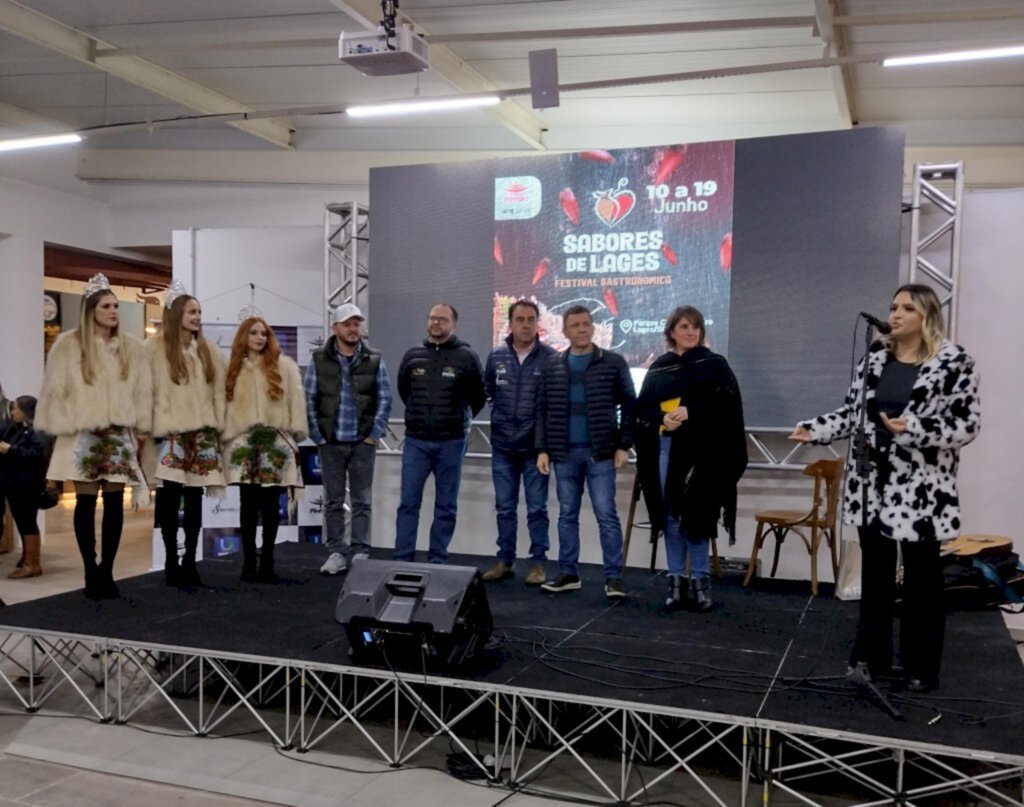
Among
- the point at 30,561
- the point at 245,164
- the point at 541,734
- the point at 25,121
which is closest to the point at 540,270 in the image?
the point at 541,734

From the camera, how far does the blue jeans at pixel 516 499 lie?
500cm

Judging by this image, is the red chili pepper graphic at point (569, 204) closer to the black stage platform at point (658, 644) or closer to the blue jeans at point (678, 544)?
the blue jeans at point (678, 544)

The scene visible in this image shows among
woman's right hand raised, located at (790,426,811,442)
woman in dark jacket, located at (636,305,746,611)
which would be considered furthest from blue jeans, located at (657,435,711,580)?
woman's right hand raised, located at (790,426,811,442)

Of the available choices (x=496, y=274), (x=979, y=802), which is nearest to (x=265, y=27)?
(x=496, y=274)

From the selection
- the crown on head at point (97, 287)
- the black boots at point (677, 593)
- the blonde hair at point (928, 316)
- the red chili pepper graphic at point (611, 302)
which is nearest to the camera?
the blonde hair at point (928, 316)

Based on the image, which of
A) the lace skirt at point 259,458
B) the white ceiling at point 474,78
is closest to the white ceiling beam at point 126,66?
the white ceiling at point 474,78

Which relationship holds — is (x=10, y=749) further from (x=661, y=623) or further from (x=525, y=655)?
(x=661, y=623)

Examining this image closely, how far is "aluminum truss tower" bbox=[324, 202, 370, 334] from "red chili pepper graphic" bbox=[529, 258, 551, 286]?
1.20 meters

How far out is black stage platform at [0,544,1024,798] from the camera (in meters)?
3.04

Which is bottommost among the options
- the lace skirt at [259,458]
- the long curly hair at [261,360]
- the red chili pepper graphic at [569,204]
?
the lace skirt at [259,458]

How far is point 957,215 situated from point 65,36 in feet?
20.0

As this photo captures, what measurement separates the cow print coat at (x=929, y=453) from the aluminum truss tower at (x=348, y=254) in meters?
4.15

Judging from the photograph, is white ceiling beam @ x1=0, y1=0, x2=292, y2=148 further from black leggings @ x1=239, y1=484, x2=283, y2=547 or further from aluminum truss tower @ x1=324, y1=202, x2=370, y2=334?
black leggings @ x1=239, y1=484, x2=283, y2=547

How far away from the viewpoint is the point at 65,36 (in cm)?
701
